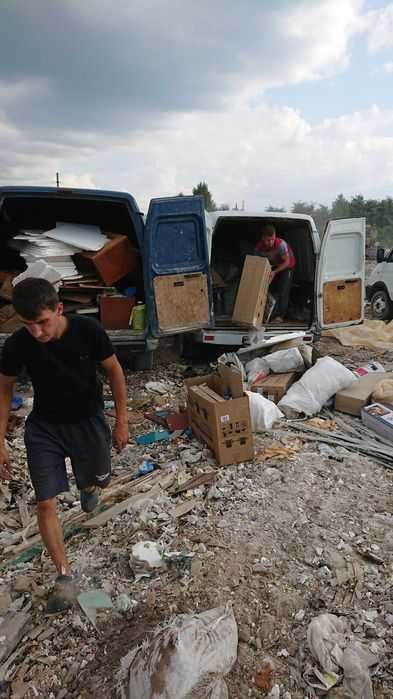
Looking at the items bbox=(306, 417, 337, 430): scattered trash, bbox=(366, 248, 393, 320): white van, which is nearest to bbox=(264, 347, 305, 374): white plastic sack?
bbox=(306, 417, 337, 430): scattered trash

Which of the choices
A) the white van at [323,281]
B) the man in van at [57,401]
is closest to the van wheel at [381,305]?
the white van at [323,281]

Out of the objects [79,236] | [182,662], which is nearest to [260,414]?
[182,662]

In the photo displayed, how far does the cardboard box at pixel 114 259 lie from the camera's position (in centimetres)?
617

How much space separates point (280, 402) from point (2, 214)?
4.26 meters

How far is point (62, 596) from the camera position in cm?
260

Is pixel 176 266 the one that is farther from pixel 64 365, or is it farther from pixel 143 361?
pixel 64 365

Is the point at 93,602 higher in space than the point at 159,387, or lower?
lower

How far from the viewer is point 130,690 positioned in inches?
77.0

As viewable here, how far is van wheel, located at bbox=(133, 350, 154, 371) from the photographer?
21.1 ft

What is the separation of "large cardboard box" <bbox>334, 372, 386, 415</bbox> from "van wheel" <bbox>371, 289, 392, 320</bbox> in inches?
236

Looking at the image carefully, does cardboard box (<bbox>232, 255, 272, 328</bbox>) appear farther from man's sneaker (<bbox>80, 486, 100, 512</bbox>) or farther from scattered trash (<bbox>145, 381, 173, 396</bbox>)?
man's sneaker (<bbox>80, 486, 100, 512</bbox>)

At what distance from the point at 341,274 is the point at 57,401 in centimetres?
488

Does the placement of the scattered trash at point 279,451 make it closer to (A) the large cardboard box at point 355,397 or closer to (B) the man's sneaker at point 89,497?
(A) the large cardboard box at point 355,397

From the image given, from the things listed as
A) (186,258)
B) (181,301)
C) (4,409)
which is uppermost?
(186,258)
